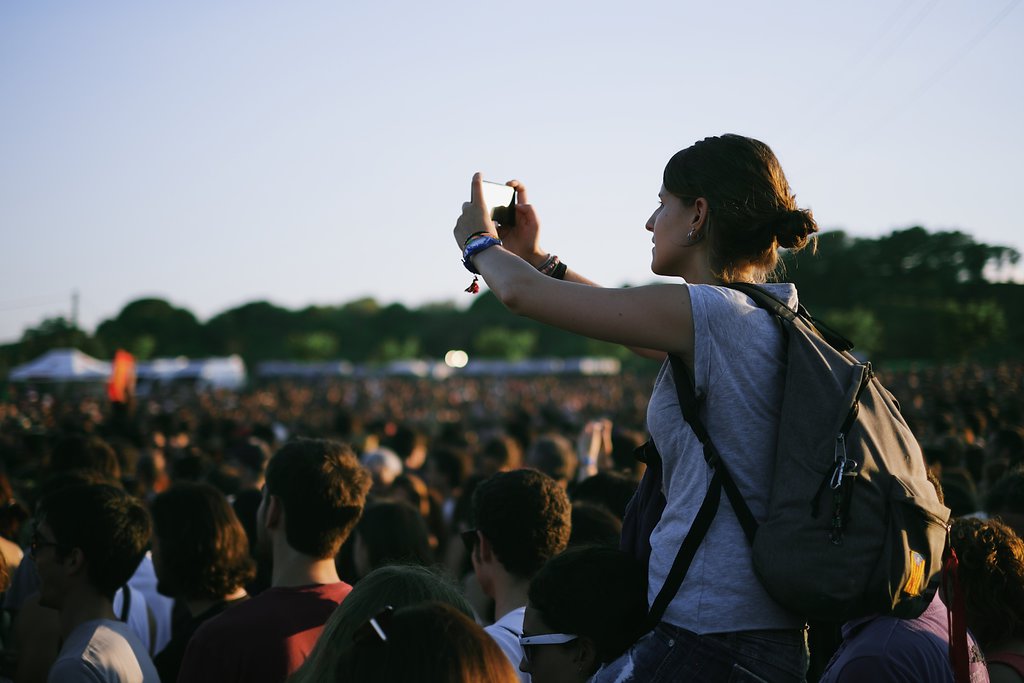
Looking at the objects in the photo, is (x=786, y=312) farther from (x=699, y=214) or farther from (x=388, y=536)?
(x=388, y=536)

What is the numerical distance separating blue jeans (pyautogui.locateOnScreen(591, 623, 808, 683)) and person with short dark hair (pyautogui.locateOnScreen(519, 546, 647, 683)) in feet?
0.63

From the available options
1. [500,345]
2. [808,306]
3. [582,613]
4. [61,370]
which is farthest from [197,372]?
[582,613]

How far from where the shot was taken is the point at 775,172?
211 centimetres

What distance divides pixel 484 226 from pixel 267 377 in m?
70.6

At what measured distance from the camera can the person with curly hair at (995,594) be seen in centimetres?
281

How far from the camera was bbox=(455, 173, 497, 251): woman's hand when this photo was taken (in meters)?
2.26

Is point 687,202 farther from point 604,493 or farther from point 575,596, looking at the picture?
point 604,493

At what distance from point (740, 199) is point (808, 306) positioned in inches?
2120

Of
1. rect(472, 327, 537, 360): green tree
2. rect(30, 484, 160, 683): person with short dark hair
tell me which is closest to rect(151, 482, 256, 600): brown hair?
rect(30, 484, 160, 683): person with short dark hair

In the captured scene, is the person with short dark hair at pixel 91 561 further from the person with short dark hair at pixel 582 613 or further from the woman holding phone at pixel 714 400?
the woman holding phone at pixel 714 400

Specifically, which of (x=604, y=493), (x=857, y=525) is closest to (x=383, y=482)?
(x=604, y=493)

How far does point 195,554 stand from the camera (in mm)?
4016

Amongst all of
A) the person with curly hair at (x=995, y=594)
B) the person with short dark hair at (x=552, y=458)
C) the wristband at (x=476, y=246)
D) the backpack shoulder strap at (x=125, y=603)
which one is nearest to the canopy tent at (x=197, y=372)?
the person with short dark hair at (x=552, y=458)

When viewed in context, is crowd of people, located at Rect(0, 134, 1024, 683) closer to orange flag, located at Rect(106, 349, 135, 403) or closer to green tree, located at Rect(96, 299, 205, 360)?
orange flag, located at Rect(106, 349, 135, 403)
